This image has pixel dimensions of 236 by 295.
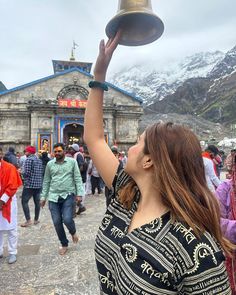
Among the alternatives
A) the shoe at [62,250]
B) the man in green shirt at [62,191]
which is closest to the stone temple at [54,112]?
the man in green shirt at [62,191]

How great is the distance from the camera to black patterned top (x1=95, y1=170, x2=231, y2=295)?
1.14 metres

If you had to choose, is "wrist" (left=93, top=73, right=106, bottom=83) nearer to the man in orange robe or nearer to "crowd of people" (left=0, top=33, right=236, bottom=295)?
"crowd of people" (left=0, top=33, right=236, bottom=295)

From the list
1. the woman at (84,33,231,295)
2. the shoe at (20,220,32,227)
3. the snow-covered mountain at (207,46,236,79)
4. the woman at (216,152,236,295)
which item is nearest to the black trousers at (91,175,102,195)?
the shoe at (20,220,32,227)

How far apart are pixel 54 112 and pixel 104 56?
24898mm

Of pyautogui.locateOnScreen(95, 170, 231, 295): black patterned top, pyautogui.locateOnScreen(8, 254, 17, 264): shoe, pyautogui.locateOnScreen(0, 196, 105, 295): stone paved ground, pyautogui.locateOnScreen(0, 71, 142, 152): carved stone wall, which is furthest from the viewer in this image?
pyautogui.locateOnScreen(0, 71, 142, 152): carved stone wall

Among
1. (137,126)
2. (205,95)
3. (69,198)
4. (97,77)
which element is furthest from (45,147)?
(205,95)

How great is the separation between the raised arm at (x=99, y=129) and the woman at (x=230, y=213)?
986 mm

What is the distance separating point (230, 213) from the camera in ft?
7.78

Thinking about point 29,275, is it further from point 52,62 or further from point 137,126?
point 52,62

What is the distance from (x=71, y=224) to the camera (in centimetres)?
543

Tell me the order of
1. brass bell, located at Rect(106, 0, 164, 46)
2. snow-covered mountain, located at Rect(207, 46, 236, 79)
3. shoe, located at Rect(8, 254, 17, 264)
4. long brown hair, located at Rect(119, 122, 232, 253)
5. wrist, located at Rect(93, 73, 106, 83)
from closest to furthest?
long brown hair, located at Rect(119, 122, 232, 253)
brass bell, located at Rect(106, 0, 164, 46)
wrist, located at Rect(93, 73, 106, 83)
shoe, located at Rect(8, 254, 17, 264)
snow-covered mountain, located at Rect(207, 46, 236, 79)

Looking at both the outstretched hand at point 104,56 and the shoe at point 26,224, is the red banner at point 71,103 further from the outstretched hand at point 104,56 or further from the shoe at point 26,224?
the outstretched hand at point 104,56

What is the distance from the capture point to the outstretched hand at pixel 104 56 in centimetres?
168

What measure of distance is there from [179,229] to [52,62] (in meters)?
37.2
